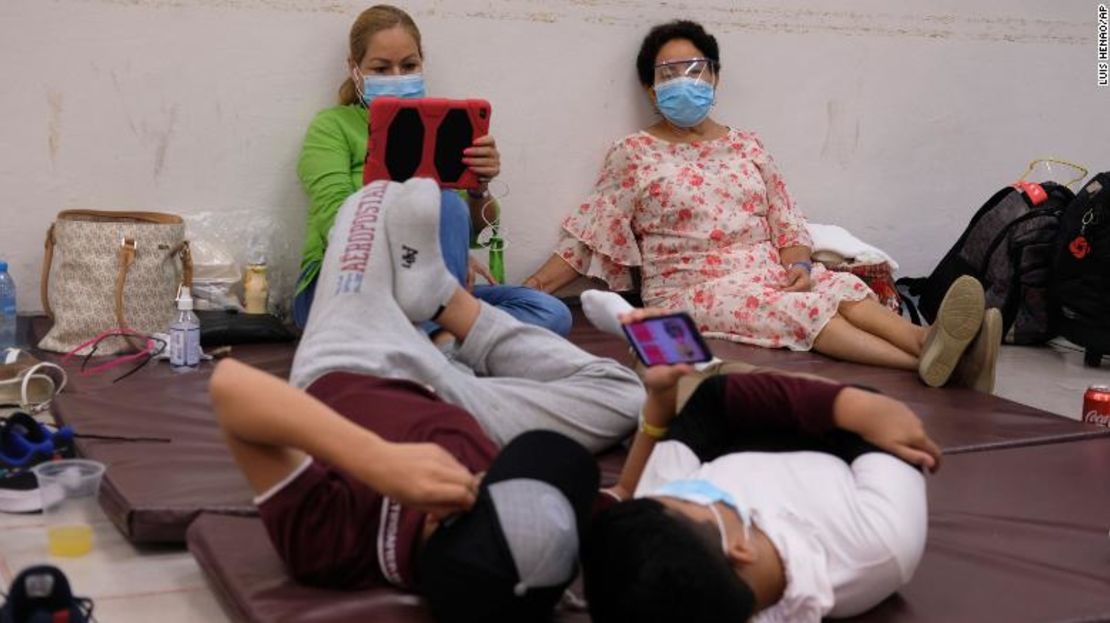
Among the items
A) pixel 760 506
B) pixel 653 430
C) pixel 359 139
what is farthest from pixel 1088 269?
pixel 760 506

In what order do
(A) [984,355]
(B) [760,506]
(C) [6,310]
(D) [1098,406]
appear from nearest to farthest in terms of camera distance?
(B) [760,506] → (D) [1098,406] → (A) [984,355] → (C) [6,310]

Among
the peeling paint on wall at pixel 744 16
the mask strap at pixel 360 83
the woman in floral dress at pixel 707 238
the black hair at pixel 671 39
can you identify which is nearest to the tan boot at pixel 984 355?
the woman in floral dress at pixel 707 238

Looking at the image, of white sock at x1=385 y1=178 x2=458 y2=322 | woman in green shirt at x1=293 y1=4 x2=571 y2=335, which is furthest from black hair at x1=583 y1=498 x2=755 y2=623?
woman in green shirt at x1=293 y1=4 x2=571 y2=335

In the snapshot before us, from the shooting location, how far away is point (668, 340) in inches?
80.7

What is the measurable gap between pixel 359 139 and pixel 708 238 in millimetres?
1150

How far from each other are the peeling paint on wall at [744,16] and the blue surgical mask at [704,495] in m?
2.61

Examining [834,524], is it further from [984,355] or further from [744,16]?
[744,16]

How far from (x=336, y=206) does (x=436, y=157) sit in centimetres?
33

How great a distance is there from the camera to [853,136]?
5.02 meters

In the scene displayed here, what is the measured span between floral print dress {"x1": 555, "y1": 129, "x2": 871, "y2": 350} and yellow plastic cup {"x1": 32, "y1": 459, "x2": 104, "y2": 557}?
203 centimetres

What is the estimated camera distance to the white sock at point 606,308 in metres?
2.24

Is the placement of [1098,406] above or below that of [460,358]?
below

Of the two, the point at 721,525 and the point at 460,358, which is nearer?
the point at 721,525

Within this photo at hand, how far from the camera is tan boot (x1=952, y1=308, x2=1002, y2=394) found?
3.61 metres
